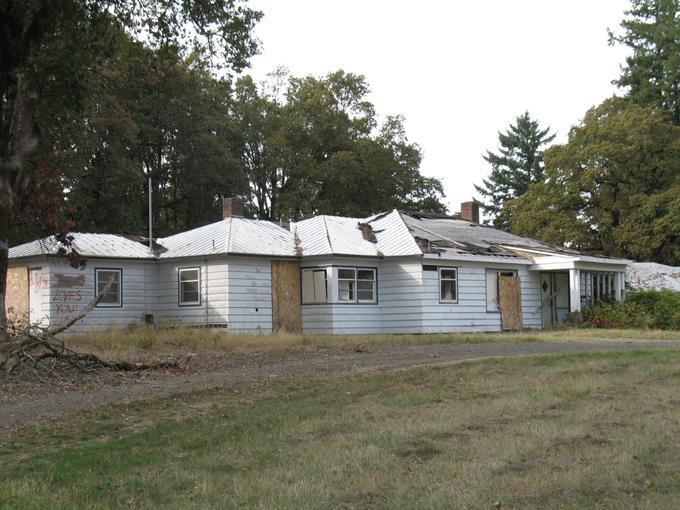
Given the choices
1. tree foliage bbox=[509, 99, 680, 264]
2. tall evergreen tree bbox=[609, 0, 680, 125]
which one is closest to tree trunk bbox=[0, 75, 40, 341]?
tree foliage bbox=[509, 99, 680, 264]

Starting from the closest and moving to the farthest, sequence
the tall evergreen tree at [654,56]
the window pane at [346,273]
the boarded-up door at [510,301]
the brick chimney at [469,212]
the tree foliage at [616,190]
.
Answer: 1. the window pane at [346,273]
2. the boarded-up door at [510,301]
3. the brick chimney at [469,212]
4. the tree foliage at [616,190]
5. the tall evergreen tree at [654,56]

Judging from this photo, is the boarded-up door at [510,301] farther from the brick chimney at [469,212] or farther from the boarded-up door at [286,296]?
the brick chimney at [469,212]

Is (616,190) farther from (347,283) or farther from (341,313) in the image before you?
(341,313)

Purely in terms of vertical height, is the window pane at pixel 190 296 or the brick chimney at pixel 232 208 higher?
the brick chimney at pixel 232 208

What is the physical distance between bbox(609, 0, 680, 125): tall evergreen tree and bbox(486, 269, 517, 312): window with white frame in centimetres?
2456

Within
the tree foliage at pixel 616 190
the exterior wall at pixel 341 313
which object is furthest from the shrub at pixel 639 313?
the tree foliage at pixel 616 190

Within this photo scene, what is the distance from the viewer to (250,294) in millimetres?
26922

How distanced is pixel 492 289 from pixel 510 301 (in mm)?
972

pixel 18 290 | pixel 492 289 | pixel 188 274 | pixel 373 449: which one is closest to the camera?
pixel 373 449

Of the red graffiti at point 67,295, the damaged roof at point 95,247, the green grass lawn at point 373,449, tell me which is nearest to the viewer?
the green grass lawn at point 373,449

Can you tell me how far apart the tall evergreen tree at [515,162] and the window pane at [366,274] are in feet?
137

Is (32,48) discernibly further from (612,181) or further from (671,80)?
(671,80)

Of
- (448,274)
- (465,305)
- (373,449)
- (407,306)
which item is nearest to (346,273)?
(407,306)

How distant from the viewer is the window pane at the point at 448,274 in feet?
93.1
